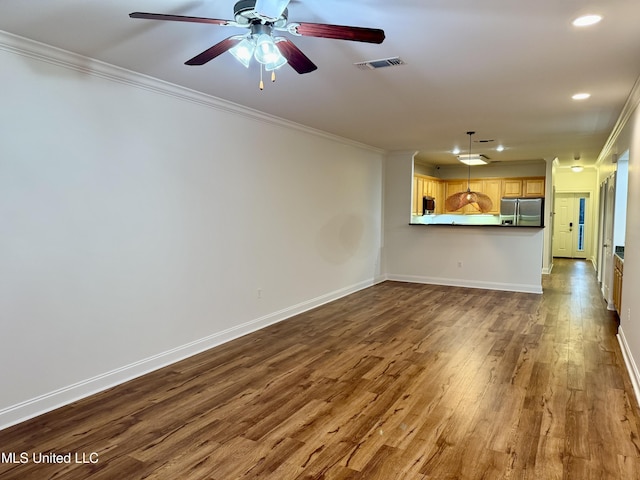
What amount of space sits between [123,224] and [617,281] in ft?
18.2

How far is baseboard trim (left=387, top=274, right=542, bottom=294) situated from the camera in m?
7.06

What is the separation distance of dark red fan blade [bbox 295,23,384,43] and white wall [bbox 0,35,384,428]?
74.3 inches

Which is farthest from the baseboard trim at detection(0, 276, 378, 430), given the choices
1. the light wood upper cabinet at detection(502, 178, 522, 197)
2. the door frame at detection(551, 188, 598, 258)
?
the door frame at detection(551, 188, 598, 258)

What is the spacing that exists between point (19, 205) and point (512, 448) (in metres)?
3.32

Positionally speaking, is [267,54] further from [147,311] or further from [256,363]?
[256,363]

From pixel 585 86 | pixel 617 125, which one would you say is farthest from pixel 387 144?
pixel 585 86

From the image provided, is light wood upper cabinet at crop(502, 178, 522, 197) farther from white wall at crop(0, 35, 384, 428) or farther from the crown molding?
white wall at crop(0, 35, 384, 428)

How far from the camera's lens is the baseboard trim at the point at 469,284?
23.2 feet

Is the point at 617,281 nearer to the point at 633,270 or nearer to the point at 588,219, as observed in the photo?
the point at 633,270

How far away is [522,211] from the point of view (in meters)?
8.91

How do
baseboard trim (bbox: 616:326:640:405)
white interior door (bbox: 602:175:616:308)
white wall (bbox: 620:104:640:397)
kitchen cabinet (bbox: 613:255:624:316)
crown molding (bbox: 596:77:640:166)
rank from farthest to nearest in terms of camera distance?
1. white interior door (bbox: 602:175:616:308)
2. kitchen cabinet (bbox: 613:255:624:316)
3. crown molding (bbox: 596:77:640:166)
4. white wall (bbox: 620:104:640:397)
5. baseboard trim (bbox: 616:326:640:405)

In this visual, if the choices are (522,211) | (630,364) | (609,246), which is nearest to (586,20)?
(630,364)

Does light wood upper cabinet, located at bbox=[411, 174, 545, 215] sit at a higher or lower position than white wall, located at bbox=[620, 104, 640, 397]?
higher

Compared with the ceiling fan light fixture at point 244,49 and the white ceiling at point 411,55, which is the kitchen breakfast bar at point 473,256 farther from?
the ceiling fan light fixture at point 244,49
